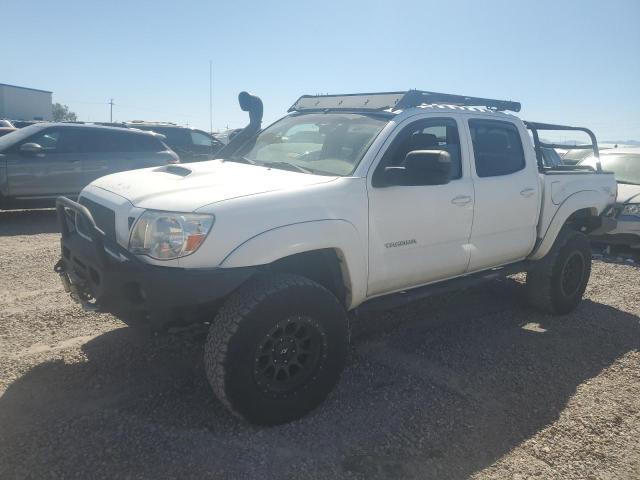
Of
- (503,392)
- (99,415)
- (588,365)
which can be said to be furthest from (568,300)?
(99,415)

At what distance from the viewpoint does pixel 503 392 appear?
3.47 m

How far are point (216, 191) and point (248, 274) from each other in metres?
0.53

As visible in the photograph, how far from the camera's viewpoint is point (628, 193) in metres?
7.79

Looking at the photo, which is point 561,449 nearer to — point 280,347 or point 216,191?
point 280,347

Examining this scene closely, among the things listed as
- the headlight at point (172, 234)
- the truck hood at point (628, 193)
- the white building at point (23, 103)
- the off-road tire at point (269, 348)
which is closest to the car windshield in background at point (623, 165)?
the truck hood at point (628, 193)

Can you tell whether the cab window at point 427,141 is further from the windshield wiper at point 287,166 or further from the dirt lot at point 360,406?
the dirt lot at point 360,406

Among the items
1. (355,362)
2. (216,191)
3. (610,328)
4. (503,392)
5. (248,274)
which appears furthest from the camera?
(610,328)

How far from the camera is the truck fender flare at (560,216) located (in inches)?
184

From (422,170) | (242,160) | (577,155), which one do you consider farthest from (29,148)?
(577,155)

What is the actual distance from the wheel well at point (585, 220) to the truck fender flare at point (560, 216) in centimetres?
11

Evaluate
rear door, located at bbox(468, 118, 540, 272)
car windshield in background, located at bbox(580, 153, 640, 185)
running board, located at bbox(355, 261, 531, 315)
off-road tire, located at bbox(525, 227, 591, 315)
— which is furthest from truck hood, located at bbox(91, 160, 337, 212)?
car windshield in background, located at bbox(580, 153, 640, 185)

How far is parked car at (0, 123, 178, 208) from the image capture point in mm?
8180

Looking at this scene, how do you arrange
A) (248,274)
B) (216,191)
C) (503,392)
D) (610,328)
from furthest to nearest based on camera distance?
(610,328)
(503,392)
(216,191)
(248,274)

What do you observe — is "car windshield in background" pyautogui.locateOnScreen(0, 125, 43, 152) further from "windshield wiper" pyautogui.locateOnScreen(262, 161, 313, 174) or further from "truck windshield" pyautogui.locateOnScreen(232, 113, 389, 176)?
"windshield wiper" pyautogui.locateOnScreen(262, 161, 313, 174)
